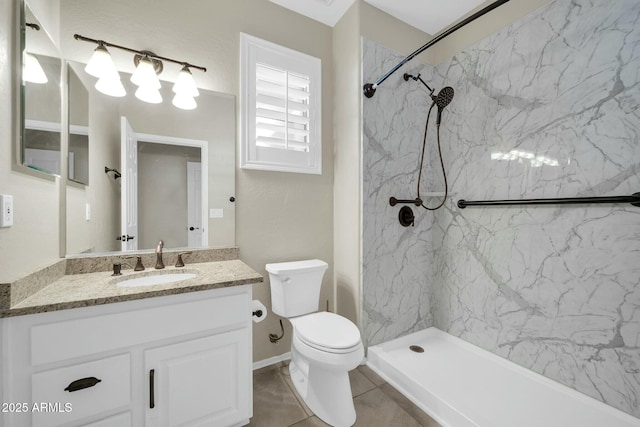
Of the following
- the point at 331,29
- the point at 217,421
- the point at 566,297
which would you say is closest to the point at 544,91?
the point at 566,297

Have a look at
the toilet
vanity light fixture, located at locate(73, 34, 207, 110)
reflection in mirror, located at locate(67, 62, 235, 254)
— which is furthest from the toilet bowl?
vanity light fixture, located at locate(73, 34, 207, 110)

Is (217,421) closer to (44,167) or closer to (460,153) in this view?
→ (44,167)

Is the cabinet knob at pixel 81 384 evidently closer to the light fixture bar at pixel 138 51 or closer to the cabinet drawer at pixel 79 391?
the cabinet drawer at pixel 79 391

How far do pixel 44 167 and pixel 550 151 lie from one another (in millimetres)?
2779

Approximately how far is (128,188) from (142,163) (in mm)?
169

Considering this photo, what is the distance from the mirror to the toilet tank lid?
35 cm

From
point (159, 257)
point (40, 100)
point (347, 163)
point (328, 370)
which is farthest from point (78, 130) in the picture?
point (328, 370)

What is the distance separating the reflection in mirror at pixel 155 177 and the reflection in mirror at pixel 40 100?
0.53 feet

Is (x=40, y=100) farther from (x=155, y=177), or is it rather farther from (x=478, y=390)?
(x=478, y=390)

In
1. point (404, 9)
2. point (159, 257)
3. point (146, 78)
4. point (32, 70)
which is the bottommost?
point (159, 257)

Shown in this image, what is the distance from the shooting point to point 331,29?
218 centimetres

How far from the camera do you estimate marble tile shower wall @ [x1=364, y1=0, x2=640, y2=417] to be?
1354 millimetres

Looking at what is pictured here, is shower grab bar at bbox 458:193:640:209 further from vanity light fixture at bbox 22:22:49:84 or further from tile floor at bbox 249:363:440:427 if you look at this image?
vanity light fixture at bbox 22:22:49:84

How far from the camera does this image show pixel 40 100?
1.14 metres
